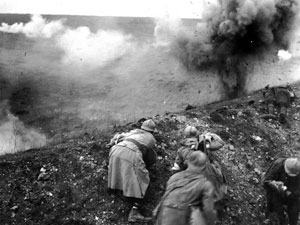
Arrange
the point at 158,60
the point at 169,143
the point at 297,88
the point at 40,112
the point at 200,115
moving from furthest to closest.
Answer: the point at 158,60 < the point at 40,112 < the point at 297,88 < the point at 200,115 < the point at 169,143

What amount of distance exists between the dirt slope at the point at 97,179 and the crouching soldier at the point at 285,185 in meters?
0.82

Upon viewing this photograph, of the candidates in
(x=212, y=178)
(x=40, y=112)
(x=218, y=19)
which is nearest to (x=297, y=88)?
(x=218, y=19)

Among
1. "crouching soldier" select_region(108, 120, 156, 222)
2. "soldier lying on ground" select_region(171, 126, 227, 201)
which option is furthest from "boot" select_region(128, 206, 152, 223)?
"soldier lying on ground" select_region(171, 126, 227, 201)

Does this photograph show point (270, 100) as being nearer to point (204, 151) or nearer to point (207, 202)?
point (204, 151)

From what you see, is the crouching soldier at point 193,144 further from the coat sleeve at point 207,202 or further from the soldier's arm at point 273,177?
the coat sleeve at point 207,202

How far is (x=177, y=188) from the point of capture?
2.98 metres

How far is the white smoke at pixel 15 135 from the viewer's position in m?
9.92

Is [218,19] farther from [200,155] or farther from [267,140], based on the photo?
[200,155]

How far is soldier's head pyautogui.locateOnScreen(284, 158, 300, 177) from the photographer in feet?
13.0

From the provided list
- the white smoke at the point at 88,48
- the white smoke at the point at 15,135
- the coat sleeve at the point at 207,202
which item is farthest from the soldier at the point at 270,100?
the white smoke at the point at 88,48

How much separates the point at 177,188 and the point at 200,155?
40 cm

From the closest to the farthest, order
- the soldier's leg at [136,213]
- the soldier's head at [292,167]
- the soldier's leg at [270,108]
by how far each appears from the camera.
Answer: the soldier's head at [292,167]
the soldier's leg at [136,213]
the soldier's leg at [270,108]

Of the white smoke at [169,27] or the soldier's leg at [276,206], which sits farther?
the white smoke at [169,27]

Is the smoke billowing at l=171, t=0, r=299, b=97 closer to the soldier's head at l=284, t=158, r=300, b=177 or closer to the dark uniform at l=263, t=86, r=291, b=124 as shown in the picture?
the dark uniform at l=263, t=86, r=291, b=124
